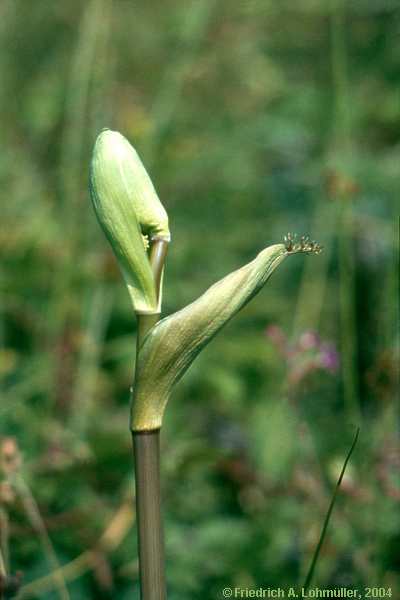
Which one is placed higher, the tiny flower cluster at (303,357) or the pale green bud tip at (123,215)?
the pale green bud tip at (123,215)

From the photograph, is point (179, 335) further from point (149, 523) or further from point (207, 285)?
point (207, 285)

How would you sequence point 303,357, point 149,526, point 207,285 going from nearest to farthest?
point 149,526, point 303,357, point 207,285

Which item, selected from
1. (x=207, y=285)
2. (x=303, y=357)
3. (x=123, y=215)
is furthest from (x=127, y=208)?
(x=207, y=285)

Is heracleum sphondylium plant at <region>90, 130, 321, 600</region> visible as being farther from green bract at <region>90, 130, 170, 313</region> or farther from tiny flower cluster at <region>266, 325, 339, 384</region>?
tiny flower cluster at <region>266, 325, 339, 384</region>

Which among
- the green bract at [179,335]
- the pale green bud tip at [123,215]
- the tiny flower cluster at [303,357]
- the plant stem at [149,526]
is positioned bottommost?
the plant stem at [149,526]

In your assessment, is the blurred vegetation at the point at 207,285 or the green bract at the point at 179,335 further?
the blurred vegetation at the point at 207,285

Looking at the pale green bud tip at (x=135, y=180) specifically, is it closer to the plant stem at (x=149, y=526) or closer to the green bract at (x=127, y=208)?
the green bract at (x=127, y=208)

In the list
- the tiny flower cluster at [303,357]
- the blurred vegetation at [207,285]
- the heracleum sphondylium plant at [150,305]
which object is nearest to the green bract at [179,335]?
the heracleum sphondylium plant at [150,305]
